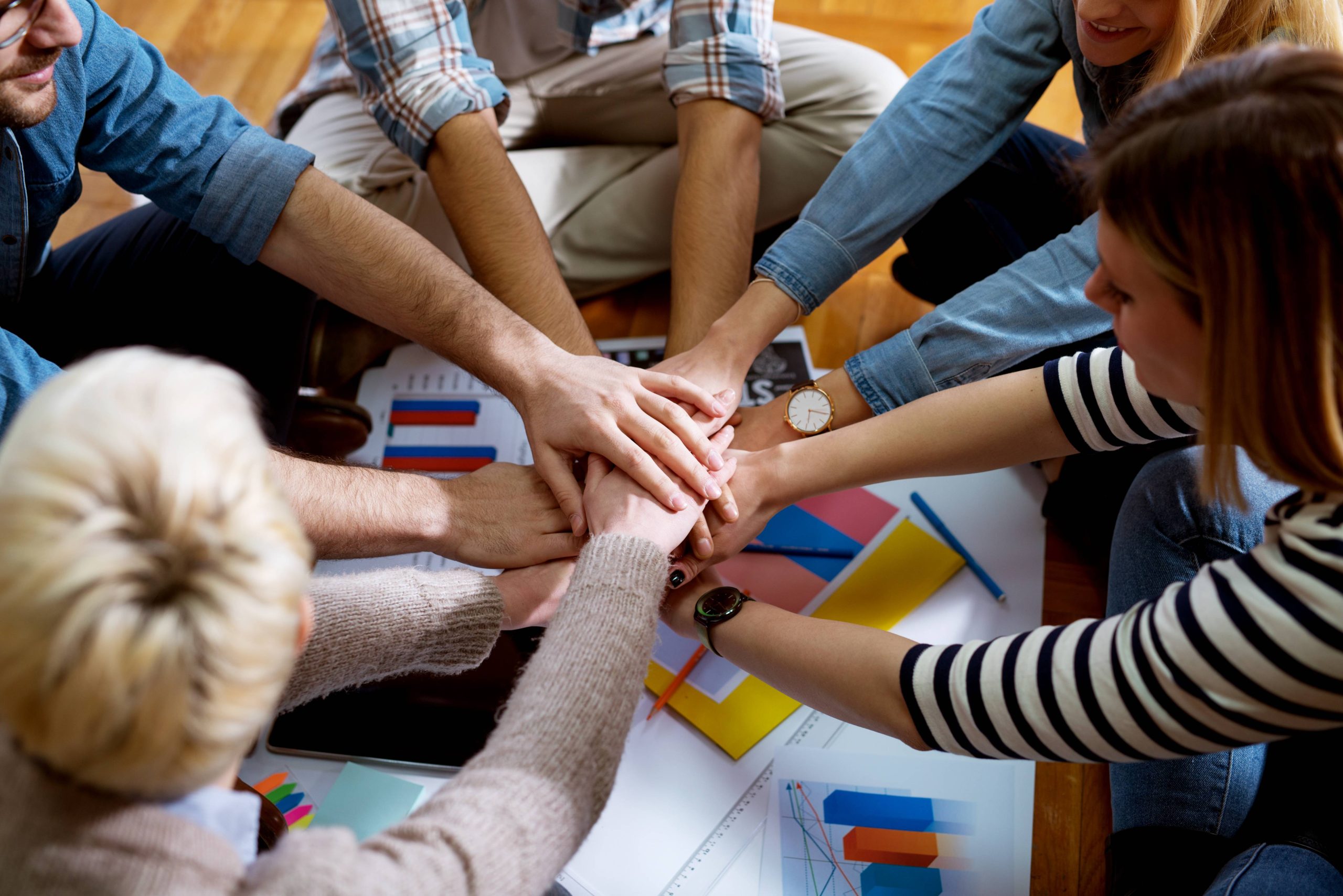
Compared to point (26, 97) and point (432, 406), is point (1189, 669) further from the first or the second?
point (26, 97)

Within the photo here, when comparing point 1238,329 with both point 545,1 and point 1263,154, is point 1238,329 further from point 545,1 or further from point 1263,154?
point 545,1

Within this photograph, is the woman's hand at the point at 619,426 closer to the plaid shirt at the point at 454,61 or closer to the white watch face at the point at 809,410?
the white watch face at the point at 809,410

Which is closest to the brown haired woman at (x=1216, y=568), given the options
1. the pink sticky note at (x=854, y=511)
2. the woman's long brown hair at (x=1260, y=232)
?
the woman's long brown hair at (x=1260, y=232)

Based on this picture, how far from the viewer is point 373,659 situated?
34.4 inches

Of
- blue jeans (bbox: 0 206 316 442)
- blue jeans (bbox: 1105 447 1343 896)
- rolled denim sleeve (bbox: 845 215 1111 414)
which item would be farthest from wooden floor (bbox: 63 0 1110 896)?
blue jeans (bbox: 0 206 316 442)

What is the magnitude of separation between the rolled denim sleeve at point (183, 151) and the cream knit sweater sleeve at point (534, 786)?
2.22 ft

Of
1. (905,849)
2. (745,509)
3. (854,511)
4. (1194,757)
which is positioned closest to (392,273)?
(745,509)

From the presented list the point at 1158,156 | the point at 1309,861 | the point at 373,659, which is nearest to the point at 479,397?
the point at 373,659

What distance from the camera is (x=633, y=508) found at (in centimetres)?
95

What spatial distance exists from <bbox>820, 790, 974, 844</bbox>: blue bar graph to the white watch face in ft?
1.39

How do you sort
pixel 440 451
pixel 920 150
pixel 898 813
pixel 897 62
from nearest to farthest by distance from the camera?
A: pixel 898 813, pixel 920 150, pixel 440 451, pixel 897 62

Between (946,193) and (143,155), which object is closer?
(143,155)

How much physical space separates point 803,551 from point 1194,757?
18.2 inches

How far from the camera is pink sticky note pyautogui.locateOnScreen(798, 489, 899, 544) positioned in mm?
1167
